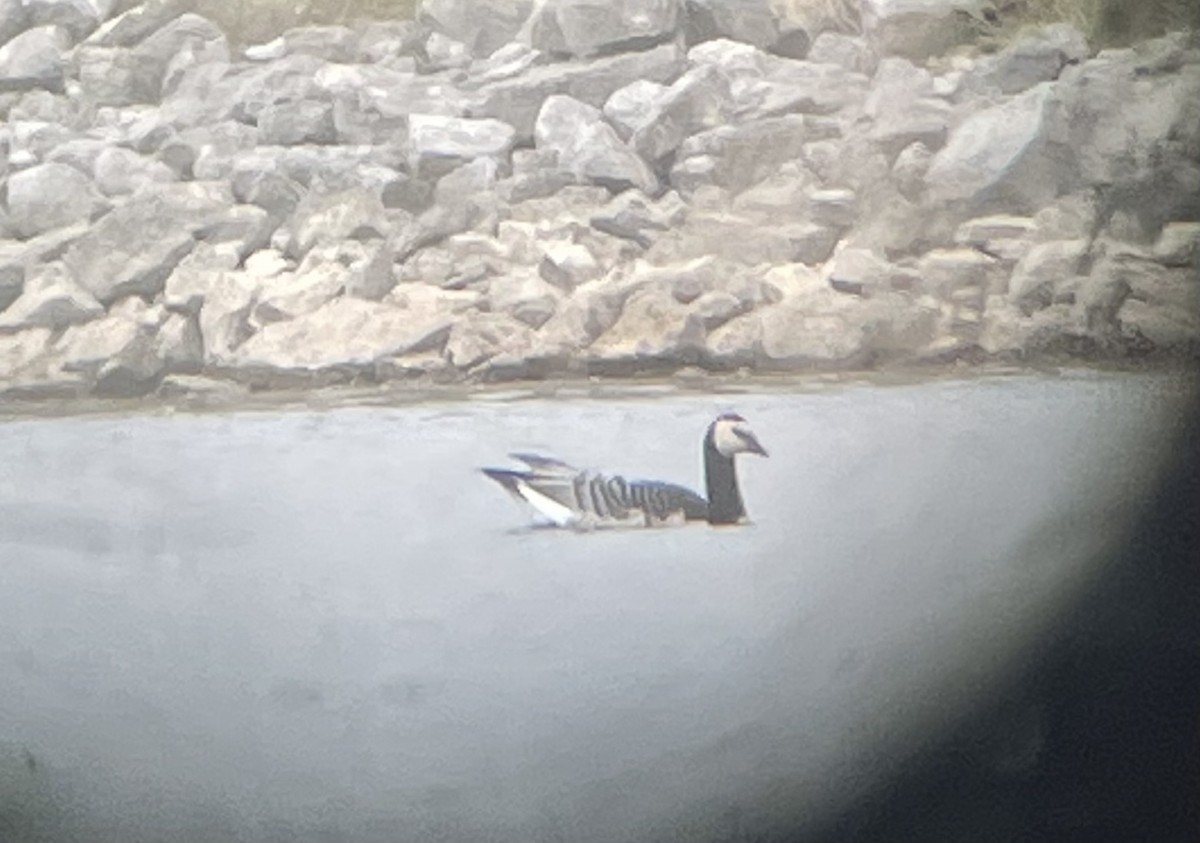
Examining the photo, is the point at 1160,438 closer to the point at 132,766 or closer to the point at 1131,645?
the point at 1131,645

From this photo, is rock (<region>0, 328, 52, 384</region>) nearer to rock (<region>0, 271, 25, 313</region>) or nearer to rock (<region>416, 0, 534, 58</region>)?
rock (<region>0, 271, 25, 313</region>)

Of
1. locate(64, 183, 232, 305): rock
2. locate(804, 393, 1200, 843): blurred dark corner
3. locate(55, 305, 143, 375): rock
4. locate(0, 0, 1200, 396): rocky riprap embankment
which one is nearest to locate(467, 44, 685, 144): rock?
locate(0, 0, 1200, 396): rocky riprap embankment

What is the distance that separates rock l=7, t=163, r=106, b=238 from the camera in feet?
4.03

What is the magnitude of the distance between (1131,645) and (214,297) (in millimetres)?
1006

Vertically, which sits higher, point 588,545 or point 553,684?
point 588,545

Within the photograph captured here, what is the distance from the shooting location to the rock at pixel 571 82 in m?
1.23

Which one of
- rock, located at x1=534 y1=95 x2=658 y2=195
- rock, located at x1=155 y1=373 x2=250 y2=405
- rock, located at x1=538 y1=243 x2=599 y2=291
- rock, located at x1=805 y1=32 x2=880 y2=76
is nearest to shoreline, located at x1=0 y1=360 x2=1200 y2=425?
rock, located at x1=155 y1=373 x2=250 y2=405

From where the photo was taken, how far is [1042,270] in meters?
1.25

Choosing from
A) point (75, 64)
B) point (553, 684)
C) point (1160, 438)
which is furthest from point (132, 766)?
point (1160, 438)

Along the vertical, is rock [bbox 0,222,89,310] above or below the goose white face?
above

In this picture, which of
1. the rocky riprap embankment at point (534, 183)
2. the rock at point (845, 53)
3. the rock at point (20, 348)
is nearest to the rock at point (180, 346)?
the rocky riprap embankment at point (534, 183)

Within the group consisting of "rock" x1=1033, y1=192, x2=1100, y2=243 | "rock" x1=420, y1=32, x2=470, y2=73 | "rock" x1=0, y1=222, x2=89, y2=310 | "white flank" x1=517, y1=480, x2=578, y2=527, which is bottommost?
"white flank" x1=517, y1=480, x2=578, y2=527

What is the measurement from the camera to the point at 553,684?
1.25 meters

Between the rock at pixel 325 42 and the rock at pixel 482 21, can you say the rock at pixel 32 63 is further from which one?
the rock at pixel 482 21
